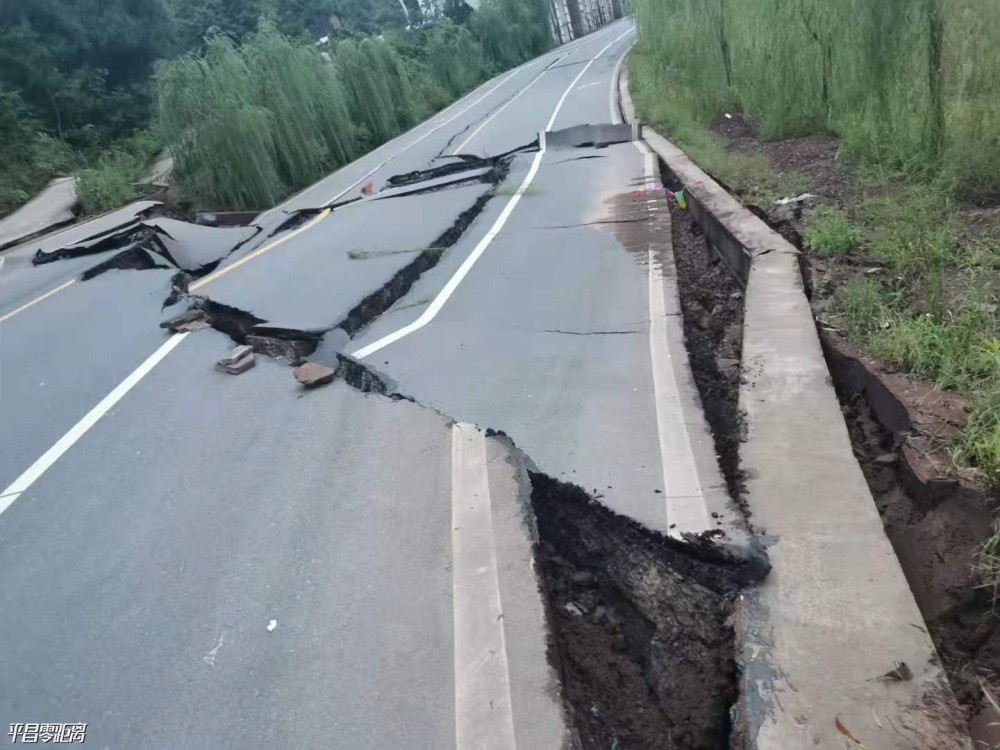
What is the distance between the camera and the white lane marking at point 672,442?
3.17 metres

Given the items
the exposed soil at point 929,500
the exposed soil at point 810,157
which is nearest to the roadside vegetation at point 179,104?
the exposed soil at point 810,157

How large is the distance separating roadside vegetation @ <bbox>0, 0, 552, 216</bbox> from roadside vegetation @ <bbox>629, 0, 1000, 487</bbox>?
802 cm

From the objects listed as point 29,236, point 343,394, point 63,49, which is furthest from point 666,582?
point 63,49

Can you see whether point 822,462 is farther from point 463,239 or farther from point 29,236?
point 29,236

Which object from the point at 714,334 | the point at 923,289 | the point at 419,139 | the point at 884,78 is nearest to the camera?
the point at 923,289

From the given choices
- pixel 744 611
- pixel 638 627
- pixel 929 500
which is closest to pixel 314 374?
pixel 638 627

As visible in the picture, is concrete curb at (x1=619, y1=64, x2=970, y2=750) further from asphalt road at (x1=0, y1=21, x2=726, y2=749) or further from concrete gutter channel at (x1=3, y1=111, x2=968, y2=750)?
asphalt road at (x1=0, y1=21, x2=726, y2=749)

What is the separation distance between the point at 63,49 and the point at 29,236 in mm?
8839

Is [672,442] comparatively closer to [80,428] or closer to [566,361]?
[566,361]

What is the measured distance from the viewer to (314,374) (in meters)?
5.16

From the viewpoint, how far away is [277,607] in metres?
3.12

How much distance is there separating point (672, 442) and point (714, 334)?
1.94m

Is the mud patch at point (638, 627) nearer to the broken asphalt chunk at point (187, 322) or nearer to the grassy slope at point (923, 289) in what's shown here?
the grassy slope at point (923, 289)

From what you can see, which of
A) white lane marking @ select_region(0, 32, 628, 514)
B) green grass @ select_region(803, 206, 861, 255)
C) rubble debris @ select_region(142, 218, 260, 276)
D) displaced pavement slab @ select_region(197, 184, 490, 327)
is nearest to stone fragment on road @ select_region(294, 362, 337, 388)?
displaced pavement slab @ select_region(197, 184, 490, 327)
